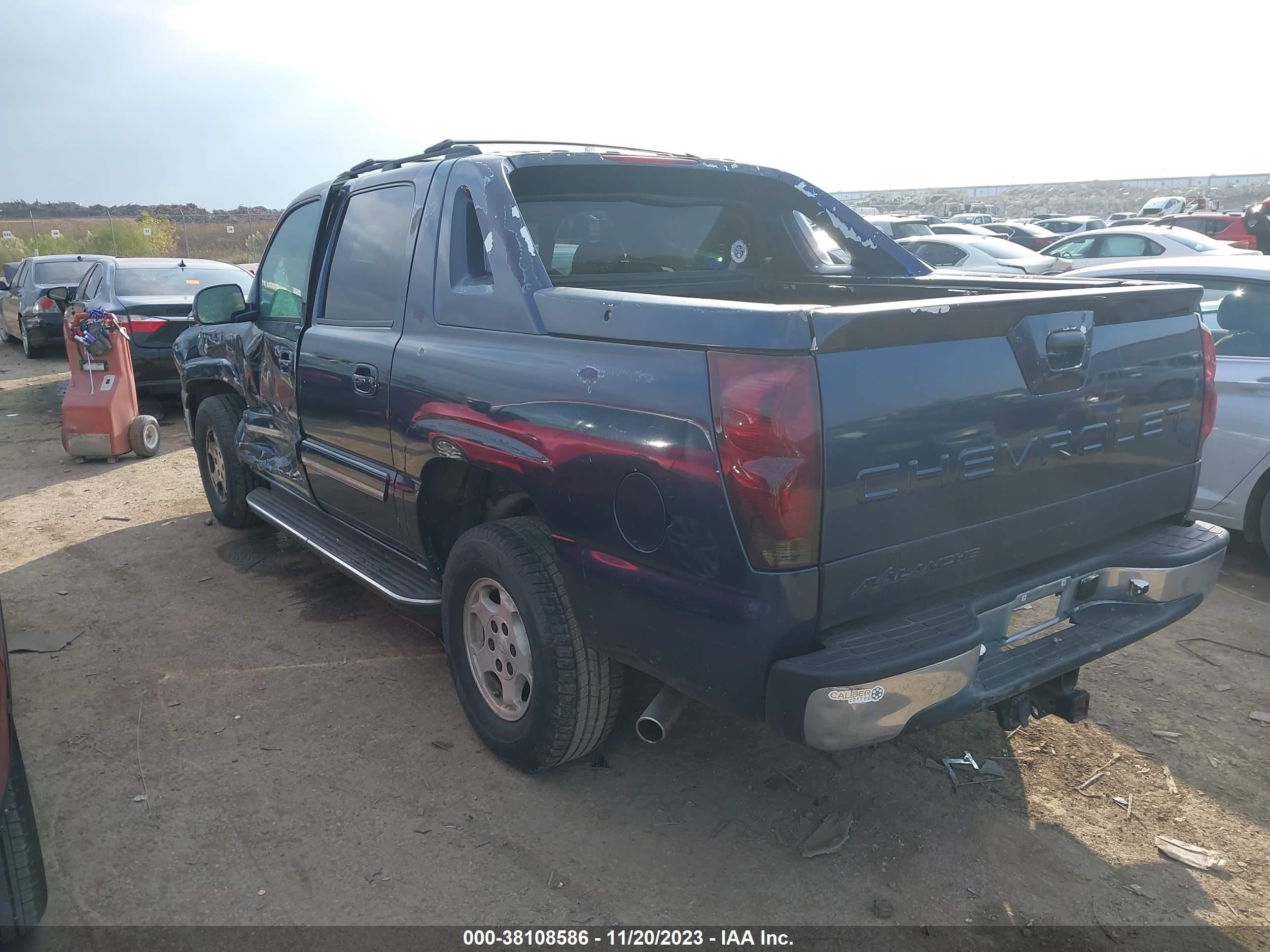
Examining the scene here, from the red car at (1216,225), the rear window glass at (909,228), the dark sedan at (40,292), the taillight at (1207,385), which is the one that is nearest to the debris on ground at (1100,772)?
the taillight at (1207,385)

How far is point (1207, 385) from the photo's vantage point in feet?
10.4

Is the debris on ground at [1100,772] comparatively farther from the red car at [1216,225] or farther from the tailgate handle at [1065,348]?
the red car at [1216,225]

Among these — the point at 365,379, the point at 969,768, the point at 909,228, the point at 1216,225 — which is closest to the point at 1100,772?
the point at 969,768

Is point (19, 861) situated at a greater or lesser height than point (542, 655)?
lesser

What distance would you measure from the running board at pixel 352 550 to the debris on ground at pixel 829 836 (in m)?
1.61

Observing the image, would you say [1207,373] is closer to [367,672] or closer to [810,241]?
[810,241]

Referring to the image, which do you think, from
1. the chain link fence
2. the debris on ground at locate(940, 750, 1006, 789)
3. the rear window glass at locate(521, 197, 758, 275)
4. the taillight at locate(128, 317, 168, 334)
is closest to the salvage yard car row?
the taillight at locate(128, 317, 168, 334)

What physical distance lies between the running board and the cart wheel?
3.72 m

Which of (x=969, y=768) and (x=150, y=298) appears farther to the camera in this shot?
(x=150, y=298)

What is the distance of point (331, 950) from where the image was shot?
2.55m

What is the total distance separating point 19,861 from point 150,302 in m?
8.53

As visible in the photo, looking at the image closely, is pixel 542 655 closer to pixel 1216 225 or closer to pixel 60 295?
pixel 60 295

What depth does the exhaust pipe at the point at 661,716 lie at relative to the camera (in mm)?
2812

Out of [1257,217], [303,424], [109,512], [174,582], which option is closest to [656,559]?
[303,424]
